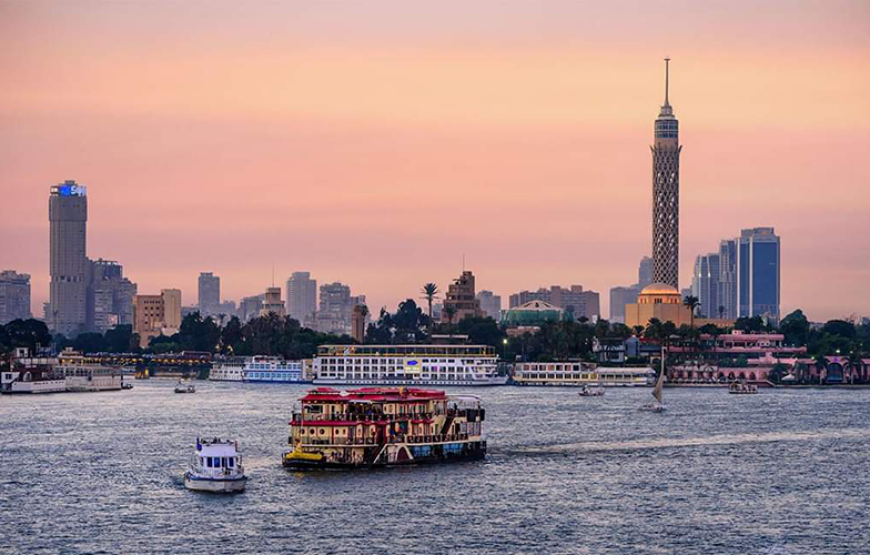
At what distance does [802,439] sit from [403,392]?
3862 cm

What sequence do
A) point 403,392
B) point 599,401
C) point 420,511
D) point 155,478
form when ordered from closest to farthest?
point 420,511
point 155,478
point 403,392
point 599,401

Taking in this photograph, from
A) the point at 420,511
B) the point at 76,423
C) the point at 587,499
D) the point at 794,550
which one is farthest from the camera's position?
the point at 76,423

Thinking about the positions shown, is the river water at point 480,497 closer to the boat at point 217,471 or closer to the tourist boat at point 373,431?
the boat at point 217,471

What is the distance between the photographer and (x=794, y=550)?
74.2 meters

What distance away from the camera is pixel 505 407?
176m

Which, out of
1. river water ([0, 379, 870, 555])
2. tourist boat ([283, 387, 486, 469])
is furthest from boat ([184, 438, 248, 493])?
tourist boat ([283, 387, 486, 469])

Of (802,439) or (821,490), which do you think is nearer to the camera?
(821,490)

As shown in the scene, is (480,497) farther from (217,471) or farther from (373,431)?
(217,471)

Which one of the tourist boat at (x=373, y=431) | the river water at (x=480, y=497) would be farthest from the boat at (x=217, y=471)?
the tourist boat at (x=373, y=431)

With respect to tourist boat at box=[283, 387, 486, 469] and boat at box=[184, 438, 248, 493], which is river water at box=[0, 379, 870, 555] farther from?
tourist boat at box=[283, 387, 486, 469]

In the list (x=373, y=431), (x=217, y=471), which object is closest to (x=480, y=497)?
(x=373, y=431)

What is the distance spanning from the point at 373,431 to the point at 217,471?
1349 cm

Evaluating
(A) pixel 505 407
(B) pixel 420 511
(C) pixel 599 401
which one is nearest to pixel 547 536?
(B) pixel 420 511

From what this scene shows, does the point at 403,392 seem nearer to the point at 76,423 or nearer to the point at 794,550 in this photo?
the point at 794,550
